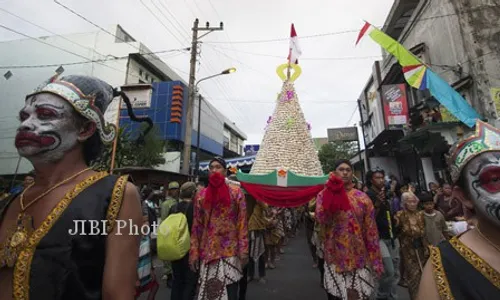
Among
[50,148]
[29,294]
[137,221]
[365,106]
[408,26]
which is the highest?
[408,26]

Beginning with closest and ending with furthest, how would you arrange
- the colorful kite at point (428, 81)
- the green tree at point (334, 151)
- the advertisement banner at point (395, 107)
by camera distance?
the colorful kite at point (428, 81)
the advertisement banner at point (395, 107)
the green tree at point (334, 151)

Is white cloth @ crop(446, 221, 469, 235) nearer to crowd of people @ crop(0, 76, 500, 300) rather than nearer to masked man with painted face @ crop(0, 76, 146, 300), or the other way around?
crowd of people @ crop(0, 76, 500, 300)

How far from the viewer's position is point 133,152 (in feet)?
47.3

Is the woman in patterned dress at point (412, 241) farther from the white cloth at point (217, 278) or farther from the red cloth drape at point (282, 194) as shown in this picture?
the white cloth at point (217, 278)

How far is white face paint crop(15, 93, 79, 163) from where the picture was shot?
109cm

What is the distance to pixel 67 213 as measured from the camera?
1034mm

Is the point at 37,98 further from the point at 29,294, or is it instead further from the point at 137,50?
the point at 137,50

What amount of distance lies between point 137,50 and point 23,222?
959 inches

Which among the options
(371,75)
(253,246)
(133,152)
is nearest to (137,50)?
(133,152)

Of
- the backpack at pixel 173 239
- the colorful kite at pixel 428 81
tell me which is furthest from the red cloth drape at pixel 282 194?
the colorful kite at pixel 428 81

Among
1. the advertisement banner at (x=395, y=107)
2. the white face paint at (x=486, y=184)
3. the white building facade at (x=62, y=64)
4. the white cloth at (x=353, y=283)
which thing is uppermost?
the white building facade at (x=62, y=64)

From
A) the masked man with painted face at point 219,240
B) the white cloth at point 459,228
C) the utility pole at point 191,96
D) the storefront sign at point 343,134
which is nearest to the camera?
the masked man with painted face at point 219,240

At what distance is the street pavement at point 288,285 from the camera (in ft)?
13.2

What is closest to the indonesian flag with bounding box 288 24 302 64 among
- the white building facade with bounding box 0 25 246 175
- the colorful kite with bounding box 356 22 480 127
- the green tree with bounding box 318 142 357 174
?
the colorful kite with bounding box 356 22 480 127
